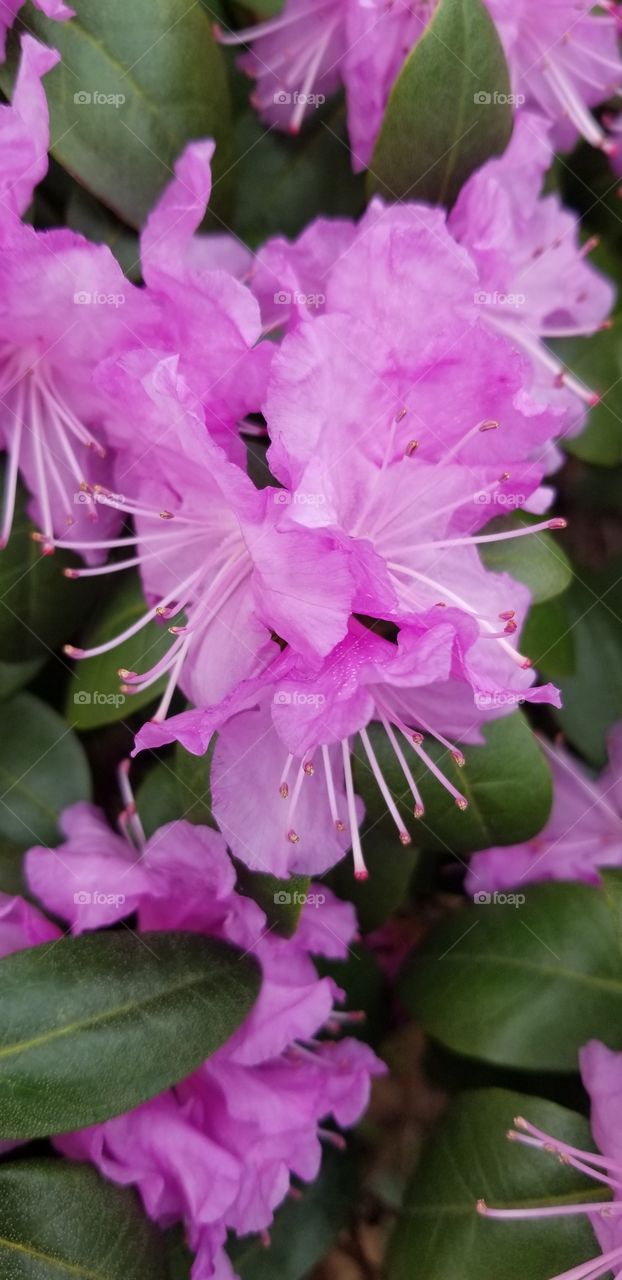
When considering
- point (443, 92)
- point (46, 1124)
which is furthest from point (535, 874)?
point (443, 92)

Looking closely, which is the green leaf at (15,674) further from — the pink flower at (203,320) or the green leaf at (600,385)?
the green leaf at (600,385)

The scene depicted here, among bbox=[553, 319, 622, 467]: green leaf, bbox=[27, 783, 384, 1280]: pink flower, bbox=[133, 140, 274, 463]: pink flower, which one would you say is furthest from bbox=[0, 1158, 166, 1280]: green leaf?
bbox=[553, 319, 622, 467]: green leaf

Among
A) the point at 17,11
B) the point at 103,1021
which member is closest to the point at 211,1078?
the point at 103,1021

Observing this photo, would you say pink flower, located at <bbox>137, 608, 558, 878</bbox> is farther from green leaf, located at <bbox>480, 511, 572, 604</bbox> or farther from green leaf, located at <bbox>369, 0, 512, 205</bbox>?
green leaf, located at <bbox>369, 0, 512, 205</bbox>

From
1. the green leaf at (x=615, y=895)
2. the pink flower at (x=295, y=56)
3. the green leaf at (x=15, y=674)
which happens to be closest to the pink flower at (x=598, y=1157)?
the green leaf at (x=615, y=895)

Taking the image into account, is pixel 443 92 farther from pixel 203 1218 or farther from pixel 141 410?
pixel 203 1218
